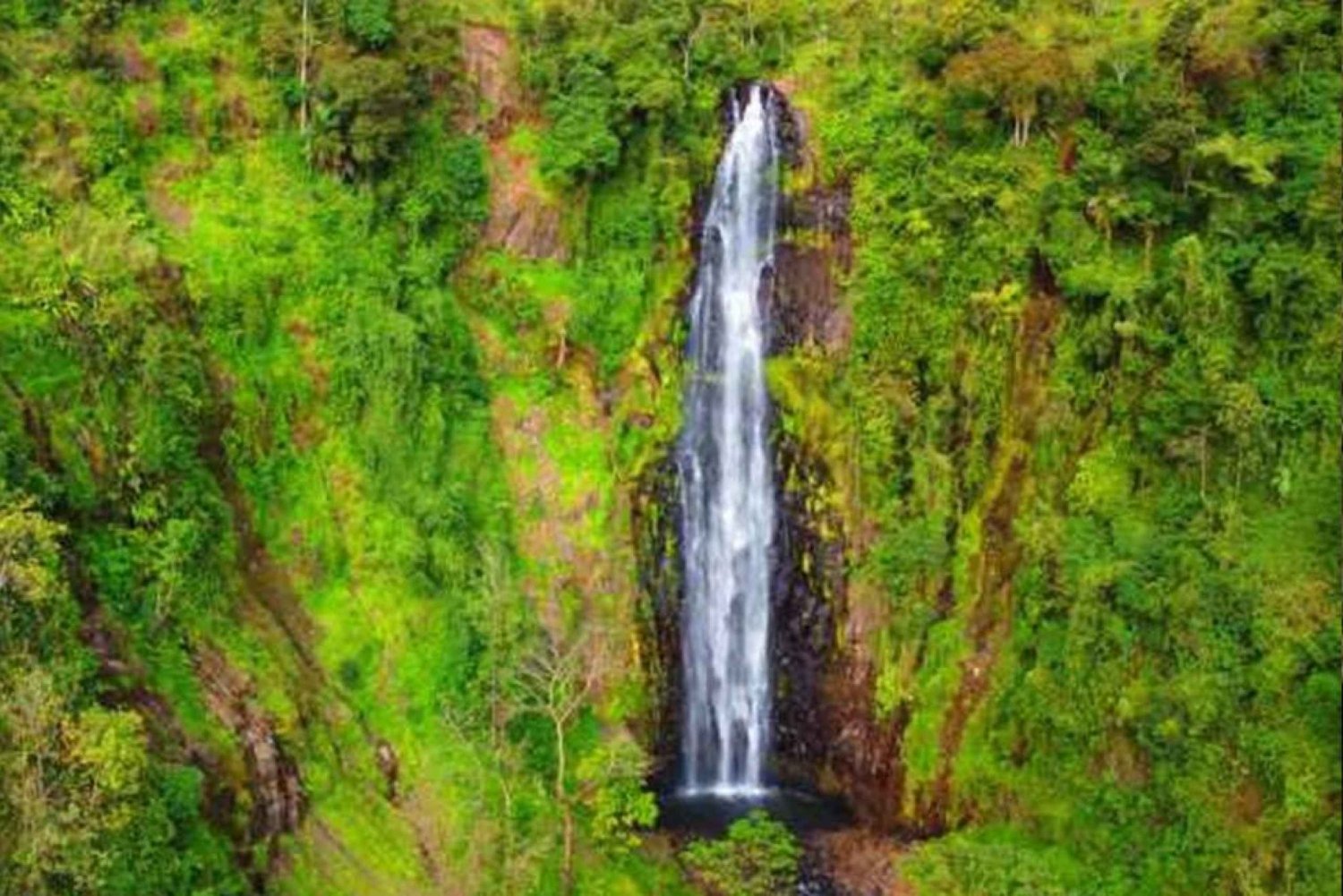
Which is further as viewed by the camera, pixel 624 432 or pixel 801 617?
pixel 624 432

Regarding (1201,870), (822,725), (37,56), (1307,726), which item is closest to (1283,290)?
(1307,726)

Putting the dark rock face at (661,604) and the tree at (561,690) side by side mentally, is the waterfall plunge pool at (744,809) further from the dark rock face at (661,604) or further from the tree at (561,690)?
the tree at (561,690)

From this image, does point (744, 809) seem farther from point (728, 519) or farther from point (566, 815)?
point (728, 519)

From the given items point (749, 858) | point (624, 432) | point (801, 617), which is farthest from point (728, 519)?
point (749, 858)

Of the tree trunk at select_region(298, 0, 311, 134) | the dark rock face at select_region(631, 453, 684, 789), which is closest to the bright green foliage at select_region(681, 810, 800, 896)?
the dark rock face at select_region(631, 453, 684, 789)

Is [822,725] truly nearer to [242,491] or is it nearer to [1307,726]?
[1307,726]

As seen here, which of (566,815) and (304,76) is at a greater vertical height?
(304,76)

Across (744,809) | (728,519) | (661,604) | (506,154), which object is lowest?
(744,809)

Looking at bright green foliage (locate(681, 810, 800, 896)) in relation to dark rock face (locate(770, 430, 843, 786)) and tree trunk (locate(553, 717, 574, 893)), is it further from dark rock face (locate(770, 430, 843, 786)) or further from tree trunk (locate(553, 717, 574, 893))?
dark rock face (locate(770, 430, 843, 786))
